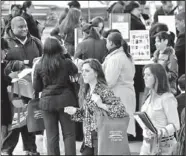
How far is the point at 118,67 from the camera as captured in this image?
25.4ft

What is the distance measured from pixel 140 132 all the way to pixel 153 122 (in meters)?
3.62

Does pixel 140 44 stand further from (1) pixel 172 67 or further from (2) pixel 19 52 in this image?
(2) pixel 19 52

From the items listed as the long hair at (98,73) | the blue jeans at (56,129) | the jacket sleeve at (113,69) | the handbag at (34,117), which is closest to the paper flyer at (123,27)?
the jacket sleeve at (113,69)

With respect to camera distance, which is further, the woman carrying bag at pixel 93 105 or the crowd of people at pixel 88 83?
the woman carrying bag at pixel 93 105

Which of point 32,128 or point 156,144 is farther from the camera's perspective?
point 32,128

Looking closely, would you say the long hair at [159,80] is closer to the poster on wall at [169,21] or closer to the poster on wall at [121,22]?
the poster on wall at [121,22]

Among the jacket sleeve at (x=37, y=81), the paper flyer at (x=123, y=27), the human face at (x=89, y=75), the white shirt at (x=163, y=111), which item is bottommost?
the white shirt at (x=163, y=111)

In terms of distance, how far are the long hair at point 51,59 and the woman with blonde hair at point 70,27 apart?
248 centimetres

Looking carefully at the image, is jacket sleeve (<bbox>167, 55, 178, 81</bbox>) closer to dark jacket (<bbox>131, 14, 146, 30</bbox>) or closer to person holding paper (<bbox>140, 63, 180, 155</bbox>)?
dark jacket (<bbox>131, 14, 146, 30</bbox>)

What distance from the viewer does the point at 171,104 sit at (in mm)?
5570

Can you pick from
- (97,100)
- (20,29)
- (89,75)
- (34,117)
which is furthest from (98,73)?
(20,29)

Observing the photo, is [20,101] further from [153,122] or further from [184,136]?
[184,136]

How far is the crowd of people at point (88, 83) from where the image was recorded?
5.63 meters

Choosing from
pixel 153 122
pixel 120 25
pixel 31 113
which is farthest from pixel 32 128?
pixel 120 25
